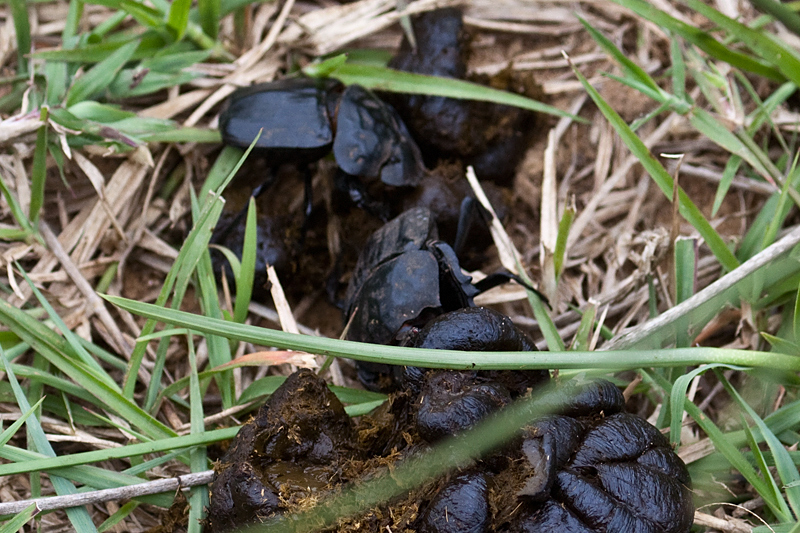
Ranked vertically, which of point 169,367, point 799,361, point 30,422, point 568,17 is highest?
point 568,17

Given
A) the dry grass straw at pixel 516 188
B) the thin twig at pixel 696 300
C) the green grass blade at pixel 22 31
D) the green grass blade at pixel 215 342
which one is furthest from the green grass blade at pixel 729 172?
the green grass blade at pixel 22 31

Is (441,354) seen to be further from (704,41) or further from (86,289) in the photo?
(704,41)

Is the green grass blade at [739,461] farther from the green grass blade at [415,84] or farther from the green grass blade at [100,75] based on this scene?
the green grass blade at [100,75]

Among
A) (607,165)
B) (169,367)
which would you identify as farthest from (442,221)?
(169,367)

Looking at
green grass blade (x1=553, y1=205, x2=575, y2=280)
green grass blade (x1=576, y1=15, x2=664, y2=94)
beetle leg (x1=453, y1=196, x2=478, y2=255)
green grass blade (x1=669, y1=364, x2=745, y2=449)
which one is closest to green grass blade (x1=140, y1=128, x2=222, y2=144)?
beetle leg (x1=453, y1=196, x2=478, y2=255)

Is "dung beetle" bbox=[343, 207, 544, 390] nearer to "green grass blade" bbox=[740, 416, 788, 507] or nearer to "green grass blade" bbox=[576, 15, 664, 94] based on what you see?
"green grass blade" bbox=[740, 416, 788, 507]

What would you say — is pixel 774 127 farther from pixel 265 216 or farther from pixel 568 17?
pixel 265 216

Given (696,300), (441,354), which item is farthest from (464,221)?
(441,354)
